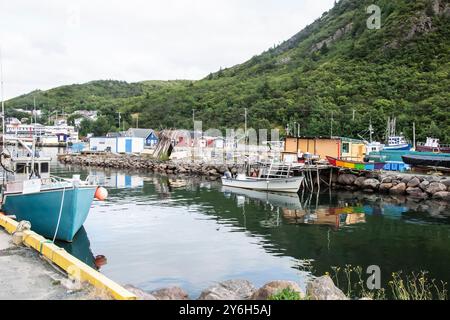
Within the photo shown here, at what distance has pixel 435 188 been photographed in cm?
3503

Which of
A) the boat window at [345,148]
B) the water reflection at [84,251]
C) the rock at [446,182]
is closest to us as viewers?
the water reflection at [84,251]

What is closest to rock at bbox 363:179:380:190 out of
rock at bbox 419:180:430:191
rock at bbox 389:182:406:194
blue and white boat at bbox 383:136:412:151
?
rock at bbox 389:182:406:194

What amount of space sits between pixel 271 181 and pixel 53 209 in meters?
22.8

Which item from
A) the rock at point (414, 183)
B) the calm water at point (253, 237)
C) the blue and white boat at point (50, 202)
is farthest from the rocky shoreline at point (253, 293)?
the rock at point (414, 183)

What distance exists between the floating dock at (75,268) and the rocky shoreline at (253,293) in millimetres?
655

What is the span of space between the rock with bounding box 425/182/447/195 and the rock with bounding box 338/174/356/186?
700cm

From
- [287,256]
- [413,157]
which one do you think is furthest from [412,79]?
[287,256]

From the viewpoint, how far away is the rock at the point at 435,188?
3484cm

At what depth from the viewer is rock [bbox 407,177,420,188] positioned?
1445 inches

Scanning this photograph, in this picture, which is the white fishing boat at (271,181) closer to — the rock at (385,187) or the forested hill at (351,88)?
the rock at (385,187)

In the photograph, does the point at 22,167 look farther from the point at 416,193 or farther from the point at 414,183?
the point at 414,183

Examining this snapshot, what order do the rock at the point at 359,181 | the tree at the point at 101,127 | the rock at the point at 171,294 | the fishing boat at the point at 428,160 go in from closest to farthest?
the rock at the point at 171,294 → the rock at the point at 359,181 → the fishing boat at the point at 428,160 → the tree at the point at 101,127
